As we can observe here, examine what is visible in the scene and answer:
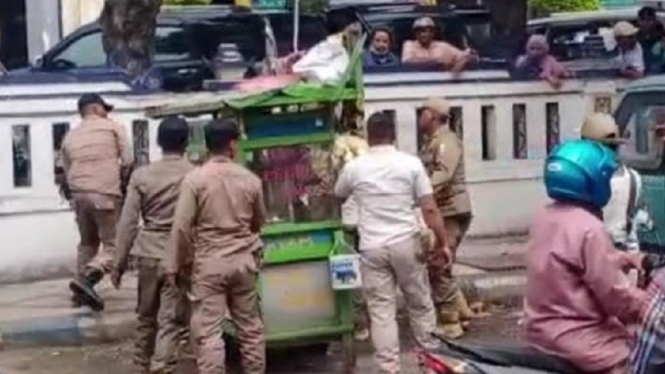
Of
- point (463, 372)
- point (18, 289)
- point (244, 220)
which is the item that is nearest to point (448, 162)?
point (244, 220)

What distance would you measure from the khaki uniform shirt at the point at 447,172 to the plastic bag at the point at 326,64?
109cm

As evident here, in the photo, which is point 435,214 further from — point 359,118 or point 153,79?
point 153,79

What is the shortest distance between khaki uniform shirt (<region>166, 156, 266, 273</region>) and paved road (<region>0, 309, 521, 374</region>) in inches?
69.7

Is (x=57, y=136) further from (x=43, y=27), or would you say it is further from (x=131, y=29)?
(x=43, y=27)

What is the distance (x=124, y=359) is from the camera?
41.1 feet

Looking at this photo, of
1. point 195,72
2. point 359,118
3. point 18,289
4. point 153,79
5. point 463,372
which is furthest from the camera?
point 195,72

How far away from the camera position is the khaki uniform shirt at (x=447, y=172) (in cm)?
1234

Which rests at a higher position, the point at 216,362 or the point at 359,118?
the point at 359,118

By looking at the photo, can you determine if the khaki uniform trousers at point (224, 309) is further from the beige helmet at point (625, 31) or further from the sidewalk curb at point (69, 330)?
the beige helmet at point (625, 31)

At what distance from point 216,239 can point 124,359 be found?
2.64 m

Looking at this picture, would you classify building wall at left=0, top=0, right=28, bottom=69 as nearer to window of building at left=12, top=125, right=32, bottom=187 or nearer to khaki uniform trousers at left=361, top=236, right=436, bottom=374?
window of building at left=12, top=125, right=32, bottom=187

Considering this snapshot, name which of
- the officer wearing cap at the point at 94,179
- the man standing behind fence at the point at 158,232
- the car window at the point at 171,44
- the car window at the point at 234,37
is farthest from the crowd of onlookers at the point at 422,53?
the man standing behind fence at the point at 158,232

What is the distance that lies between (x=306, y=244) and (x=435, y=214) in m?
0.92

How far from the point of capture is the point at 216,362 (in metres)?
10.3
